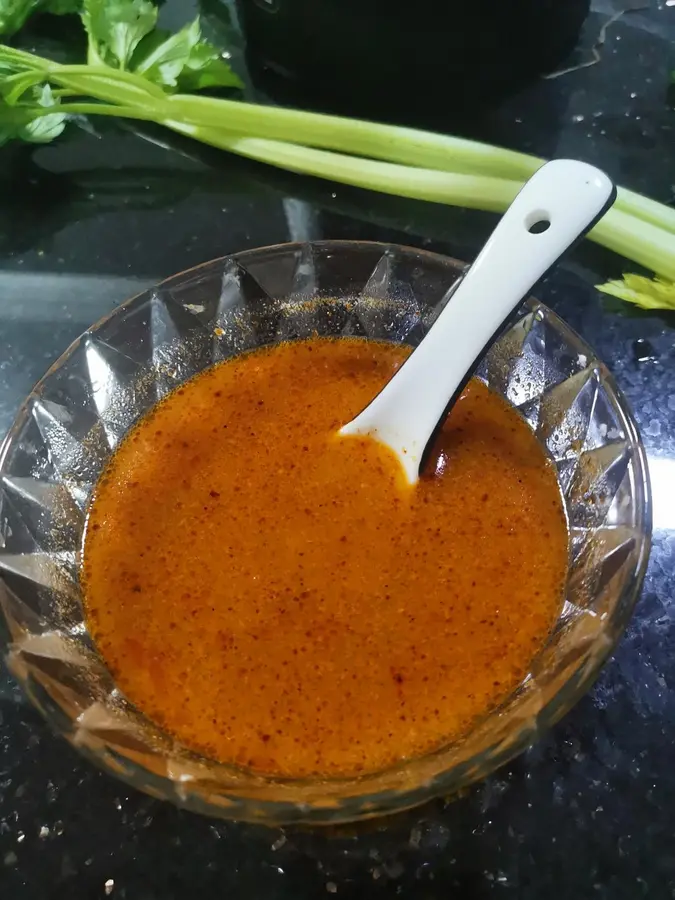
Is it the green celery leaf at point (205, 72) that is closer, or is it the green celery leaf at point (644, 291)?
the green celery leaf at point (644, 291)

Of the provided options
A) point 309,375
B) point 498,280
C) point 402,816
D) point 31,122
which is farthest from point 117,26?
point 402,816

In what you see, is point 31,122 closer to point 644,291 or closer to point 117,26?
point 117,26

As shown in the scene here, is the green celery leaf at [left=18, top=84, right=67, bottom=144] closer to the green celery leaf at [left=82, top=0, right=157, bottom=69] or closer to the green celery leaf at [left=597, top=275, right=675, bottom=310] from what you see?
the green celery leaf at [left=82, top=0, right=157, bottom=69]

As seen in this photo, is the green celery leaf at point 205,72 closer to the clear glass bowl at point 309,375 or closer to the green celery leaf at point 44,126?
the green celery leaf at point 44,126

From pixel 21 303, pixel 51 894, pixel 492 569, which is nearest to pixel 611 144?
pixel 492 569

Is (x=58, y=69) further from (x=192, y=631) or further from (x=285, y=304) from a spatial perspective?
(x=192, y=631)

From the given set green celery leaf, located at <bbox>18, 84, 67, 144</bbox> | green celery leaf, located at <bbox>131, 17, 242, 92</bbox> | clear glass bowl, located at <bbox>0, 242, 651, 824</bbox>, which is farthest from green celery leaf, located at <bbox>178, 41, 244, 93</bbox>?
clear glass bowl, located at <bbox>0, 242, 651, 824</bbox>

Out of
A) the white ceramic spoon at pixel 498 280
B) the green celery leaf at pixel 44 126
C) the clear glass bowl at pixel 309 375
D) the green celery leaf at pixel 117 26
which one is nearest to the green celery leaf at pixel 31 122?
the green celery leaf at pixel 44 126
